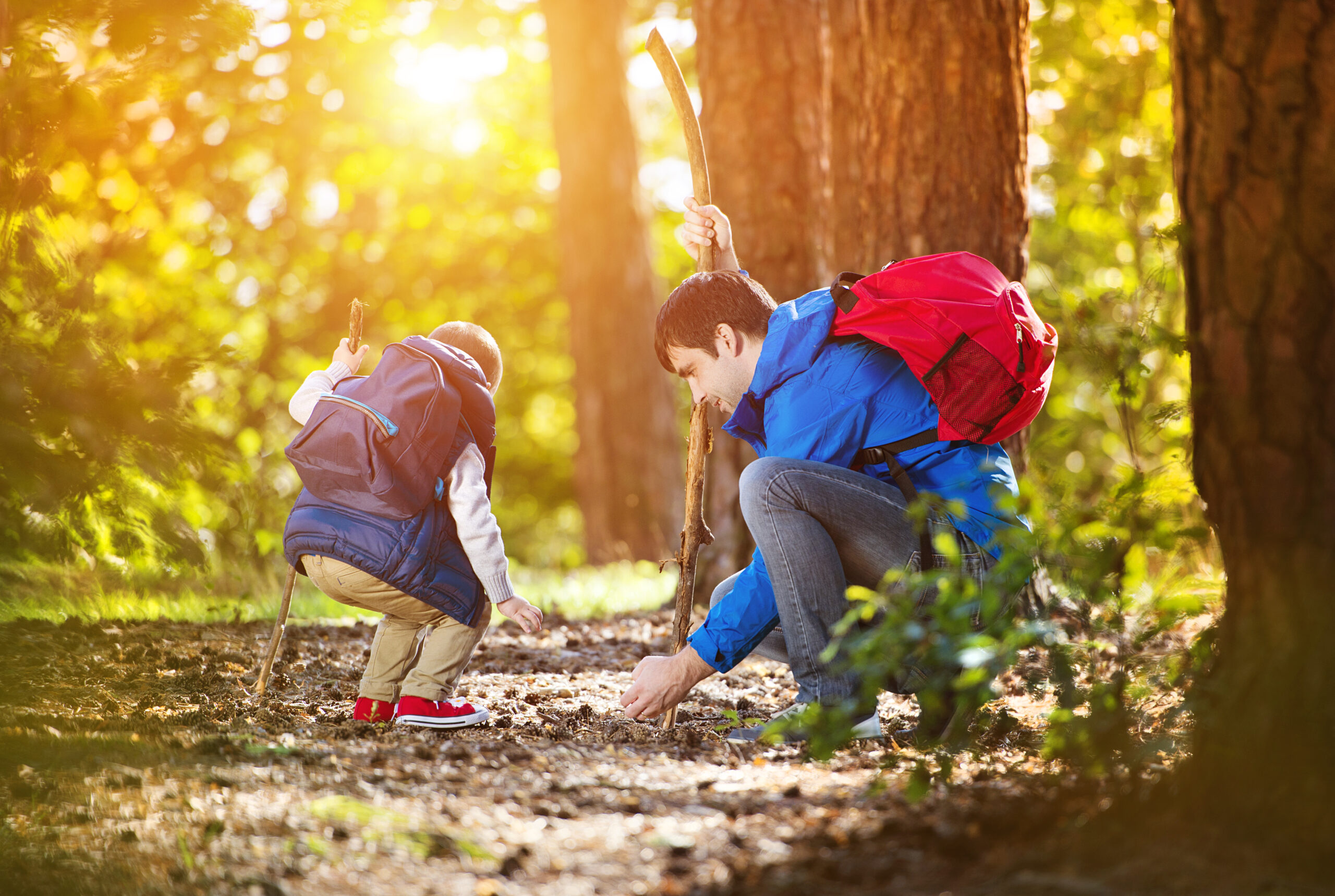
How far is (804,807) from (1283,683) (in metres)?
0.96

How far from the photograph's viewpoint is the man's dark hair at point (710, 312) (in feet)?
10.0

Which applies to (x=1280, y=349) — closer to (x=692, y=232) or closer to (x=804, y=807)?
(x=804, y=807)

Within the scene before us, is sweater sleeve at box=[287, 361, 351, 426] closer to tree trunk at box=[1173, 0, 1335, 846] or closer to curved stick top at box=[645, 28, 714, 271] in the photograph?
curved stick top at box=[645, 28, 714, 271]

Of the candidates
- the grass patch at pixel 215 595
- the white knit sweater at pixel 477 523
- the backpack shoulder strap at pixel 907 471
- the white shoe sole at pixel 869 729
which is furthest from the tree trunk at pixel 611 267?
the backpack shoulder strap at pixel 907 471

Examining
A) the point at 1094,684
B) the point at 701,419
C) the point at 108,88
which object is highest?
the point at 108,88

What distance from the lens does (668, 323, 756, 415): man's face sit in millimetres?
3094

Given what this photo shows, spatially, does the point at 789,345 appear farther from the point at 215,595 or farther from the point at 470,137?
the point at 470,137

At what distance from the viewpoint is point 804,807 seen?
216 cm

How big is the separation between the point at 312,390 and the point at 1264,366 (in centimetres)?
281

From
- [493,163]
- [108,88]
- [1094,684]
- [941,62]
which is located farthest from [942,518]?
[493,163]

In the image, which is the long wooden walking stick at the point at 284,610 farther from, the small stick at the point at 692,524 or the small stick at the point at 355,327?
the small stick at the point at 692,524

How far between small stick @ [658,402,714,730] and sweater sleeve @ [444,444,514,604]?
0.55 meters

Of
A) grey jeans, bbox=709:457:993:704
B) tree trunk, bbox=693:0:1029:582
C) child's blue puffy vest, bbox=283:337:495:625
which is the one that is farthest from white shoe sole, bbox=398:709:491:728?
tree trunk, bbox=693:0:1029:582

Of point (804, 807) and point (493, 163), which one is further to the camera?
point (493, 163)
